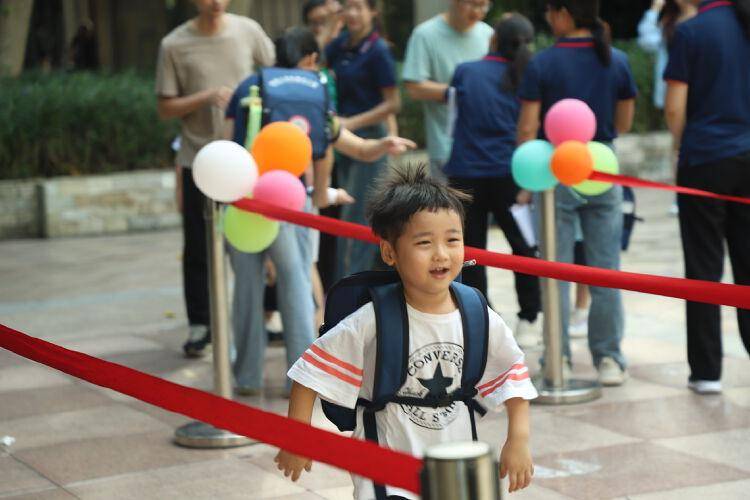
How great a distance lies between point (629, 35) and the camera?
890 inches

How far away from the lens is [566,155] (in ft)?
18.8

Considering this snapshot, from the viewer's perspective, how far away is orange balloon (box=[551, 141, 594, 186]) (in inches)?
225

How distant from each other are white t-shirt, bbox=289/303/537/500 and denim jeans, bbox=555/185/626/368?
3.05 metres

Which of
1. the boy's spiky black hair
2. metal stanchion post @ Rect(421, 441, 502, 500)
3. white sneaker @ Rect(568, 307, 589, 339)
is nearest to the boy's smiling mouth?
the boy's spiky black hair

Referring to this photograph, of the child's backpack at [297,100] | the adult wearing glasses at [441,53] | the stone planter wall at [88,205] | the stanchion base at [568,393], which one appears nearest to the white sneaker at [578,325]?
the adult wearing glasses at [441,53]

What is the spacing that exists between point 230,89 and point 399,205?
378 centimetres

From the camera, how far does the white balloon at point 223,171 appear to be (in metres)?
5.11

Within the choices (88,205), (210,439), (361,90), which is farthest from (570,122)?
(88,205)

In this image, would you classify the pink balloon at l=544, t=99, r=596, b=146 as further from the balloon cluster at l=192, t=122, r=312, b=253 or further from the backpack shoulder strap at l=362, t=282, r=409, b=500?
the backpack shoulder strap at l=362, t=282, r=409, b=500

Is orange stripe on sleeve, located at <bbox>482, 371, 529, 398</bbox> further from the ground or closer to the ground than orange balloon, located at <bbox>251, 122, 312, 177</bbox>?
closer to the ground

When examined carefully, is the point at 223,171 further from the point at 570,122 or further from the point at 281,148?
the point at 570,122

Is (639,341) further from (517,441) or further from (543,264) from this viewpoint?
(517,441)

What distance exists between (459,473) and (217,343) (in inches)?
129

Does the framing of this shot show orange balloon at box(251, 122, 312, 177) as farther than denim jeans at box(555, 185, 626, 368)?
No
